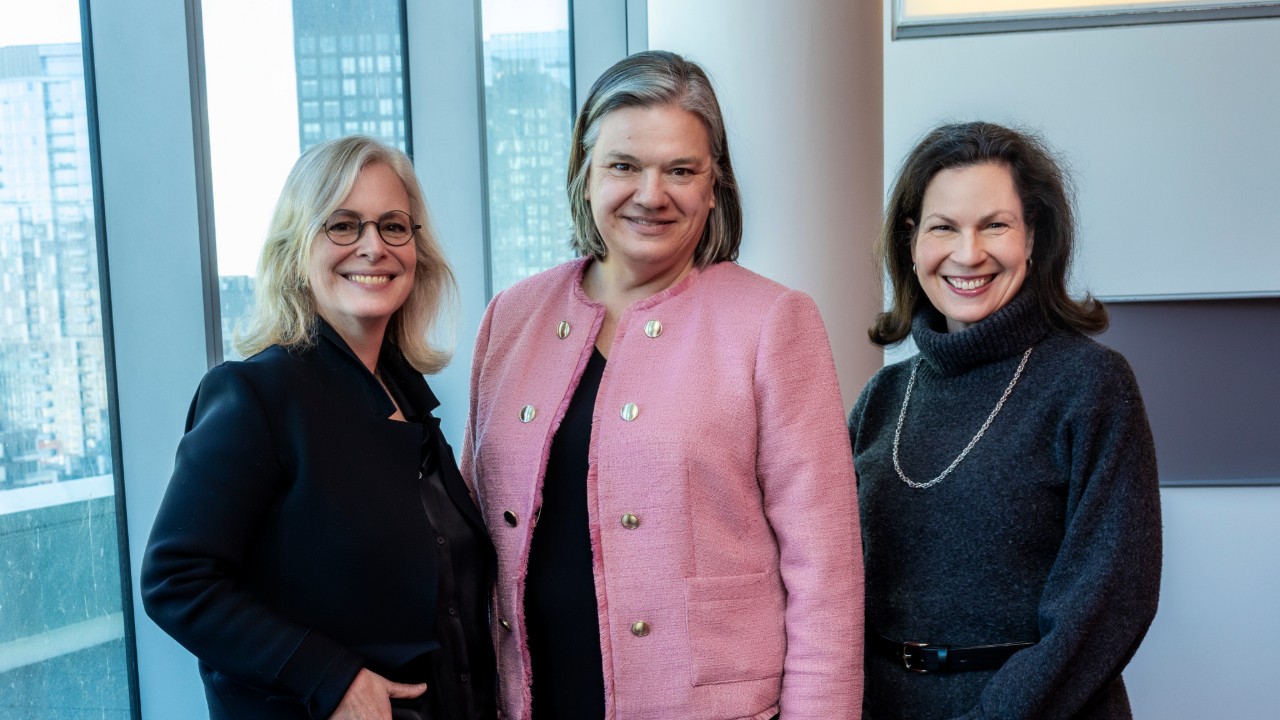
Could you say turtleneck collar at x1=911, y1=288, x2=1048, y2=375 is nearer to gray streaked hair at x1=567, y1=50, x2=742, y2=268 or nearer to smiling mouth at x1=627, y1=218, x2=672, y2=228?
gray streaked hair at x1=567, y1=50, x2=742, y2=268

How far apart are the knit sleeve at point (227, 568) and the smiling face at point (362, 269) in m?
0.23

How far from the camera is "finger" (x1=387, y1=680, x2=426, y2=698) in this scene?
4.62 feet

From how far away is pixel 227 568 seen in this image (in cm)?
133

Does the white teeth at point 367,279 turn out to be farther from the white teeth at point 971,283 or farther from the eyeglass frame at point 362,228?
the white teeth at point 971,283

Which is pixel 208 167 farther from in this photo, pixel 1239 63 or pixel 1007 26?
pixel 1239 63

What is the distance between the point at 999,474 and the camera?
59.9 inches

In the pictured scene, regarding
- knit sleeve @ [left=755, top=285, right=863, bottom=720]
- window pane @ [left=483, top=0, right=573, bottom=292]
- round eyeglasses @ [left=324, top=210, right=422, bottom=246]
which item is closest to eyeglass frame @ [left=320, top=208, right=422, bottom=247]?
round eyeglasses @ [left=324, top=210, right=422, bottom=246]

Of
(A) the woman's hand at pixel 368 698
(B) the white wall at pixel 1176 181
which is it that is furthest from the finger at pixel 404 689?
(B) the white wall at pixel 1176 181

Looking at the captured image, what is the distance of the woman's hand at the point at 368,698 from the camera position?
4.45ft

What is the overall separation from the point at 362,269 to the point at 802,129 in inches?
55.7

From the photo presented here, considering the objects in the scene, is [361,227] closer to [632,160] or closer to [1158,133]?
[632,160]

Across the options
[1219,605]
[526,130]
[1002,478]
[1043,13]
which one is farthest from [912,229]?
[1219,605]

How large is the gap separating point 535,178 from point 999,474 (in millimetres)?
2065

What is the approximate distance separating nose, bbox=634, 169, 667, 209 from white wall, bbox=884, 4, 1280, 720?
2304 millimetres
